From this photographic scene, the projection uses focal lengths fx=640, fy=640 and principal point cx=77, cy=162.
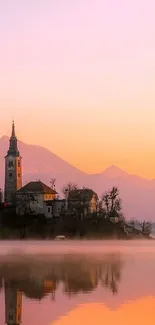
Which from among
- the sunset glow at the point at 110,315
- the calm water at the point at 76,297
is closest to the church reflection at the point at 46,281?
the calm water at the point at 76,297

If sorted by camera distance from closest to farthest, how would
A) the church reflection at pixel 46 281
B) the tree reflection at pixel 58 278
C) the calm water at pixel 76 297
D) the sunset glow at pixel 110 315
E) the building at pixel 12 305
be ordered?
the building at pixel 12 305 < the sunset glow at pixel 110 315 < the calm water at pixel 76 297 < the church reflection at pixel 46 281 < the tree reflection at pixel 58 278

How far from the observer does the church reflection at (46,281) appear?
40644 mm

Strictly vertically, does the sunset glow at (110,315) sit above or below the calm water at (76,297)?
below

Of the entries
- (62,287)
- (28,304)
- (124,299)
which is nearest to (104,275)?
(62,287)

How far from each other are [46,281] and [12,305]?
16469 millimetres

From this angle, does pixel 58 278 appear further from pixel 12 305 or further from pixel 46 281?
pixel 12 305

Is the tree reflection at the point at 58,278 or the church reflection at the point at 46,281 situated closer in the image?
the church reflection at the point at 46,281

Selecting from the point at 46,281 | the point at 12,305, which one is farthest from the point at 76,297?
the point at 46,281

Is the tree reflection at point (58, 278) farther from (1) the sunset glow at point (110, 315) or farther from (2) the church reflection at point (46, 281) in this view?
(1) the sunset glow at point (110, 315)

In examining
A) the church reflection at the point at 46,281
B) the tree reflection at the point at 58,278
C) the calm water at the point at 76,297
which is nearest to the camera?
the calm water at the point at 76,297

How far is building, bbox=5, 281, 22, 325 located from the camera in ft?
110

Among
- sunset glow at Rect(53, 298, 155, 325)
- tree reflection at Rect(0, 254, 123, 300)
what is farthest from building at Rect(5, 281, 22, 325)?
sunset glow at Rect(53, 298, 155, 325)

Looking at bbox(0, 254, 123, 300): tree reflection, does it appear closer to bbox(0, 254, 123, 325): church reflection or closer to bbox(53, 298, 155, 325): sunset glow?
bbox(0, 254, 123, 325): church reflection

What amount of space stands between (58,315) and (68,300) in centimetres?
610
